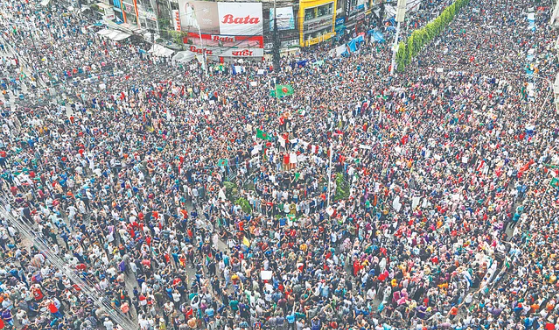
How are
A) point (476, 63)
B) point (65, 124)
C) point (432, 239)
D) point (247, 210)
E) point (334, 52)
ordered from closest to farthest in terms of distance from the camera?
point (432, 239) < point (247, 210) < point (65, 124) < point (476, 63) < point (334, 52)

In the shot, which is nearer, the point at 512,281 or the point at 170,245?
the point at 512,281

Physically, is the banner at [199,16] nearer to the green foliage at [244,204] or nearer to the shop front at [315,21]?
the shop front at [315,21]

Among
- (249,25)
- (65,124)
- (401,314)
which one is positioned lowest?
(401,314)

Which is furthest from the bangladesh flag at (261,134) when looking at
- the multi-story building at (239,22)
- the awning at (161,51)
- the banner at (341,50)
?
the awning at (161,51)

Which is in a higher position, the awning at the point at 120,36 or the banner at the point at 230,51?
the awning at the point at 120,36

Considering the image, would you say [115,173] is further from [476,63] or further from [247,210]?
[476,63]

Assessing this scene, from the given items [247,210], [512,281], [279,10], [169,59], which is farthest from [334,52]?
[512,281]
